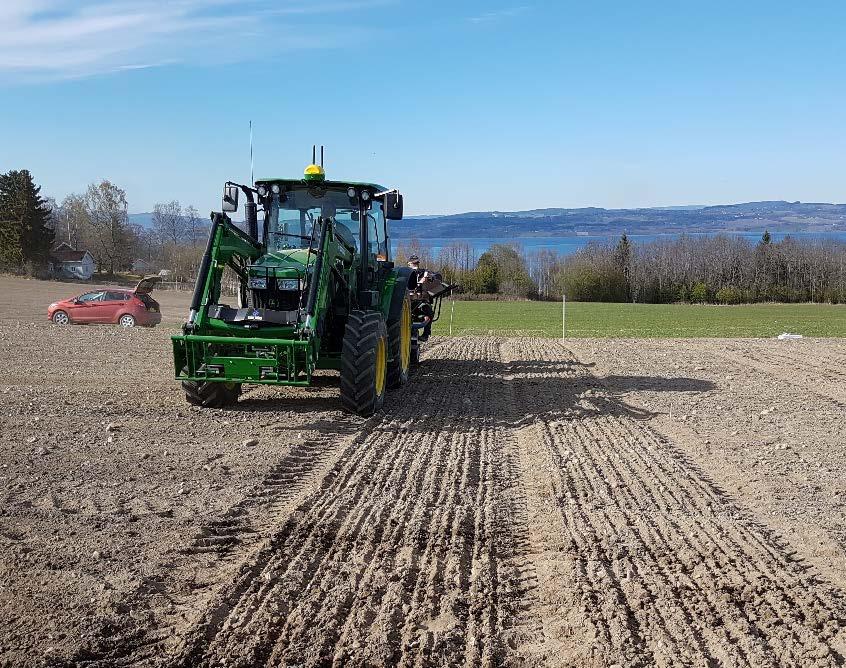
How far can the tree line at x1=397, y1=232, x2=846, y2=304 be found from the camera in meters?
79.2

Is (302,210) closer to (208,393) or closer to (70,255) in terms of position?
(208,393)

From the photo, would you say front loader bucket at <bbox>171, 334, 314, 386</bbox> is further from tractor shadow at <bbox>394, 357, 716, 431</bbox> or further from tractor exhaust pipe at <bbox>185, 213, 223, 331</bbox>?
tractor shadow at <bbox>394, 357, 716, 431</bbox>

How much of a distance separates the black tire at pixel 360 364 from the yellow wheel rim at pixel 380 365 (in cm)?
31

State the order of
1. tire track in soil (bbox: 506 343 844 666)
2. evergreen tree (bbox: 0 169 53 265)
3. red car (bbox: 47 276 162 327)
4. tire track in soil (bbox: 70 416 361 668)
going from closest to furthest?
1. tire track in soil (bbox: 70 416 361 668)
2. tire track in soil (bbox: 506 343 844 666)
3. red car (bbox: 47 276 162 327)
4. evergreen tree (bbox: 0 169 53 265)

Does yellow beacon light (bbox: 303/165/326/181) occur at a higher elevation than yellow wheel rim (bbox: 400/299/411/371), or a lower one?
higher

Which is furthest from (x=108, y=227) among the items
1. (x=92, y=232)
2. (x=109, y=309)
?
(x=109, y=309)

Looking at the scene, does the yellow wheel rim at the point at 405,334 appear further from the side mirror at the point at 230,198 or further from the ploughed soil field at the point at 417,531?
the side mirror at the point at 230,198

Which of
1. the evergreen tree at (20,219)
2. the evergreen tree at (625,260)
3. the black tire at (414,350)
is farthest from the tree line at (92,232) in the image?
the evergreen tree at (625,260)

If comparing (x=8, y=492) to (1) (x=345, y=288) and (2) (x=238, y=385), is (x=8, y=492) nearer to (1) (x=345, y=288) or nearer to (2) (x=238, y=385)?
(2) (x=238, y=385)

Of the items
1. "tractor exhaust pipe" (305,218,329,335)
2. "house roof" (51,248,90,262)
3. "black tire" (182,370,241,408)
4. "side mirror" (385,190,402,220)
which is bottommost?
"black tire" (182,370,241,408)

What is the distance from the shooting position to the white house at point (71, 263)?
239ft

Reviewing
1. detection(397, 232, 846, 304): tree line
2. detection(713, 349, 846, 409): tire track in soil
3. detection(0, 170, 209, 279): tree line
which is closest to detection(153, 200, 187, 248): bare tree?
detection(0, 170, 209, 279): tree line

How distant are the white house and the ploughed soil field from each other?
216 ft

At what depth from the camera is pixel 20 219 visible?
65.6 meters
